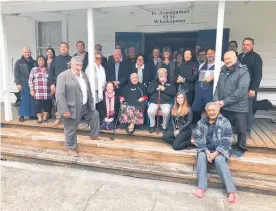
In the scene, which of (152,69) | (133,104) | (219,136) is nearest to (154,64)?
(152,69)

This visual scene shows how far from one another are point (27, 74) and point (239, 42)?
4.21 m

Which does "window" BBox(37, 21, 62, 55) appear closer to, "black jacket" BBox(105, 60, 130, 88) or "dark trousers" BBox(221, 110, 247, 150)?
"black jacket" BBox(105, 60, 130, 88)

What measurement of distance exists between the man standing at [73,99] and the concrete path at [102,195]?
0.64 meters

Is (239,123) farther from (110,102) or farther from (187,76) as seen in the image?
(110,102)

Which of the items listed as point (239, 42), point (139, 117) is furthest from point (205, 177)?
point (239, 42)

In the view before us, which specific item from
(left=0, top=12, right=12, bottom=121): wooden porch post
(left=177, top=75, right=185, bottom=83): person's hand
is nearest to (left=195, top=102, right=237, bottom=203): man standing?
(left=177, top=75, right=185, bottom=83): person's hand

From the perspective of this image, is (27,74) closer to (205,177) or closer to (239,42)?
(205,177)

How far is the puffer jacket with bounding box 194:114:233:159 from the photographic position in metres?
3.45

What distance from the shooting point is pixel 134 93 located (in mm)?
4461

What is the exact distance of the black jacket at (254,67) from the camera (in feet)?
12.5

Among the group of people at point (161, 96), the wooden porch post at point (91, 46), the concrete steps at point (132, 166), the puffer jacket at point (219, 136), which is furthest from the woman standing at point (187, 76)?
the wooden porch post at point (91, 46)

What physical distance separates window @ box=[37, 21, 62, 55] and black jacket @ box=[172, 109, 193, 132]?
4118 mm

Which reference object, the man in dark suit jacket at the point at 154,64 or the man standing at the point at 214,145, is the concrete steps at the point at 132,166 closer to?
the man standing at the point at 214,145

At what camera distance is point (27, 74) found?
5023mm
